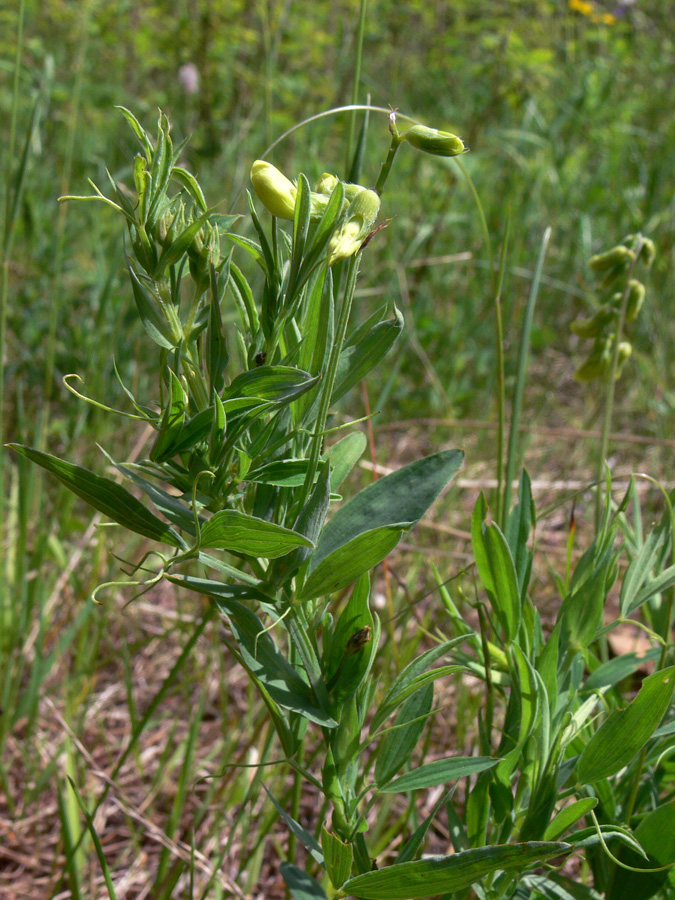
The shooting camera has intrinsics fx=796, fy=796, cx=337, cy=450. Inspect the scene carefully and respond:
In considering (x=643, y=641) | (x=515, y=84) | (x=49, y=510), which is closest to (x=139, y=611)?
(x=49, y=510)

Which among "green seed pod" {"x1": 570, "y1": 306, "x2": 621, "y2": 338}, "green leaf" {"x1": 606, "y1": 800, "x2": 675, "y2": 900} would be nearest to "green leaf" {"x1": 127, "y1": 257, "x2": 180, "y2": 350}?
"green leaf" {"x1": 606, "y1": 800, "x2": 675, "y2": 900}

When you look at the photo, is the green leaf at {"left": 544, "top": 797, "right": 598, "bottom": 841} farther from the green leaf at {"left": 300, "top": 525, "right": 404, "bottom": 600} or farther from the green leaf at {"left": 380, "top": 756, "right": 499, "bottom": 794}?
the green leaf at {"left": 300, "top": 525, "right": 404, "bottom": 600}

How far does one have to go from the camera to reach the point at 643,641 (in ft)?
4.25

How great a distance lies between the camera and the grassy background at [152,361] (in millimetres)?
1106

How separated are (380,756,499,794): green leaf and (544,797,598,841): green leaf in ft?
0.20

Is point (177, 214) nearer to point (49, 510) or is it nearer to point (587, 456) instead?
point (49, 510)

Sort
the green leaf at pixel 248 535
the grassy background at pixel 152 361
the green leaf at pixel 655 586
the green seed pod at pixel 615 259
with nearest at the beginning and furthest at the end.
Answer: the green leaf at pixel 248 535
the green leaf at pixel 655 586
the green seed pod at pixel 615 259
the grassy background at pixel 152 361

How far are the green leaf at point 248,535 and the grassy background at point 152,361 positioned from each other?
15cm

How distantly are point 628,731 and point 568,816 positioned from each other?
73mm

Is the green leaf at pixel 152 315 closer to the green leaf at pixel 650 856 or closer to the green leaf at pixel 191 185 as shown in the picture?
the green leaf at pixel 191 185

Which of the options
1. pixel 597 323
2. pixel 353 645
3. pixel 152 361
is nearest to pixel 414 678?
pixel 353 645

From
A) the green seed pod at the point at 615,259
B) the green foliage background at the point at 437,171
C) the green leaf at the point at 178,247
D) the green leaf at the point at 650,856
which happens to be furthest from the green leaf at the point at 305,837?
the green foliage background at the point at 437,171

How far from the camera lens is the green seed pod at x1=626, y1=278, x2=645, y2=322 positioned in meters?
0.93

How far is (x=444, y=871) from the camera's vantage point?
1.60 ft
